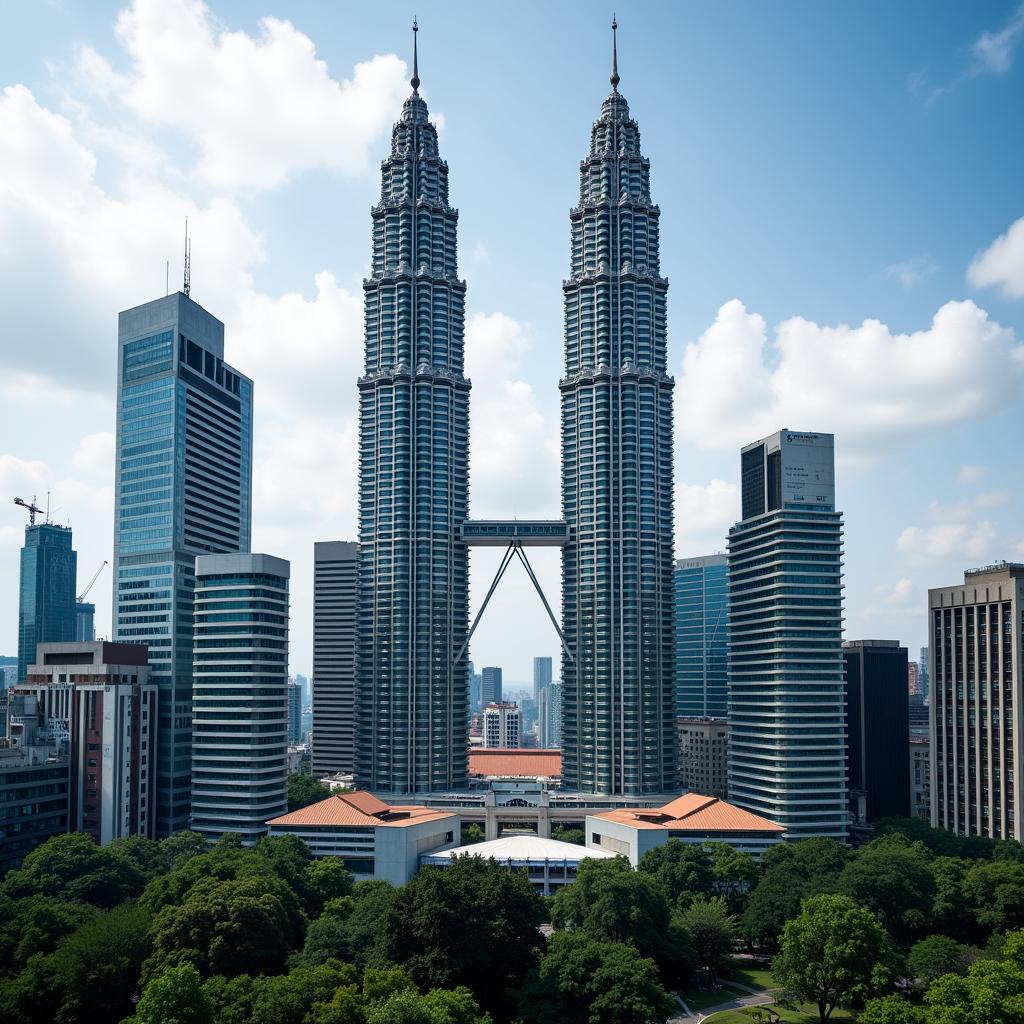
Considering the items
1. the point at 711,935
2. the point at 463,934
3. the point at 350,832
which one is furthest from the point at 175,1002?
the point at 350,832

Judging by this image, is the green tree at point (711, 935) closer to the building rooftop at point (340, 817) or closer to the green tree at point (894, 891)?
the green tree at point (894, 891)

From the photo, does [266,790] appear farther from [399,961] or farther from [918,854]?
[918,854]

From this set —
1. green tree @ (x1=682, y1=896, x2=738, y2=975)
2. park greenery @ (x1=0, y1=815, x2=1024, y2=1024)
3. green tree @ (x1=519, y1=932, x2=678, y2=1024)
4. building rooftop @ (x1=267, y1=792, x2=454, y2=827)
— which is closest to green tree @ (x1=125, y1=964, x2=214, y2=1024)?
park greenery @ (x1=0, y1=815, x2=1024, y2=1024)

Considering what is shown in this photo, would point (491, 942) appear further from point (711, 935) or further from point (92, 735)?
point (92, 735)

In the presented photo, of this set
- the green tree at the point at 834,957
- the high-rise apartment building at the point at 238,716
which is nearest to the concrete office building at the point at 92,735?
the high-rise apartment building at the point at 238,716

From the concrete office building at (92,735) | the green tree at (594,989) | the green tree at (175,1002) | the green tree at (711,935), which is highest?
the concrete office building at (92,735)

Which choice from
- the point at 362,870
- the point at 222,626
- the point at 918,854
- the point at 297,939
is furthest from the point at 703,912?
the point at 222,626
